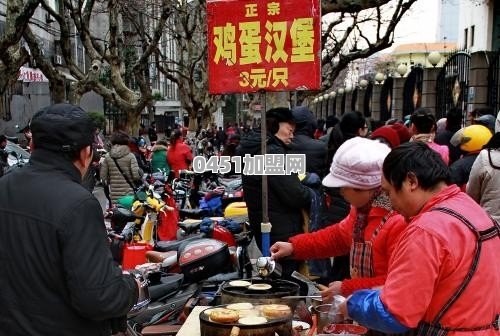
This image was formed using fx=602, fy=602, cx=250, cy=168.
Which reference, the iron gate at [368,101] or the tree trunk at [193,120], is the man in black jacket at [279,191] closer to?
the tree trunk at [193,120]

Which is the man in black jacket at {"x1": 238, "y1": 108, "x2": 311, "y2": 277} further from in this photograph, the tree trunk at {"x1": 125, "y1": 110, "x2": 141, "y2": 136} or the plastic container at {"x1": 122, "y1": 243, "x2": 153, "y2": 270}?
the tree trunk at {"x1": 125, "y1": 110, "x2": 141, "y2": 136}

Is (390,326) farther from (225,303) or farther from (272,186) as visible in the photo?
(272,186)

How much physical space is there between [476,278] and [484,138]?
3.81 metres

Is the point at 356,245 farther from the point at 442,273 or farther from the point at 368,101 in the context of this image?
the point at 368,101

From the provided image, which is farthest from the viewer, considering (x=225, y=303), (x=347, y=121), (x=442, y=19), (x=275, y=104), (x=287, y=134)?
(x=442, y=19)

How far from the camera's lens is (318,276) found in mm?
5547

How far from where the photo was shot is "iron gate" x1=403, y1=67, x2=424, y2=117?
1912cm

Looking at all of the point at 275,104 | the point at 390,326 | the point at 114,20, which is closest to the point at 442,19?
the point at 114,20

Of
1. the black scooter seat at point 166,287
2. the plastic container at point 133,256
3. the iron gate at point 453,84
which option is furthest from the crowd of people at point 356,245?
the iron gate at point 453,84

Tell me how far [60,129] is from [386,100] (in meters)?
22.8

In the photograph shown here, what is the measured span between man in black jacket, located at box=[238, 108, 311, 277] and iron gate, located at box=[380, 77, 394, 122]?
1841 cm

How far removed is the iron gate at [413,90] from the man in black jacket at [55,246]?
1740 centimetres

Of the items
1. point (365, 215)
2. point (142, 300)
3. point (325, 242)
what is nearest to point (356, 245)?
point (365, 215)

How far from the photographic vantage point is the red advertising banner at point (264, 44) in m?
4.44
